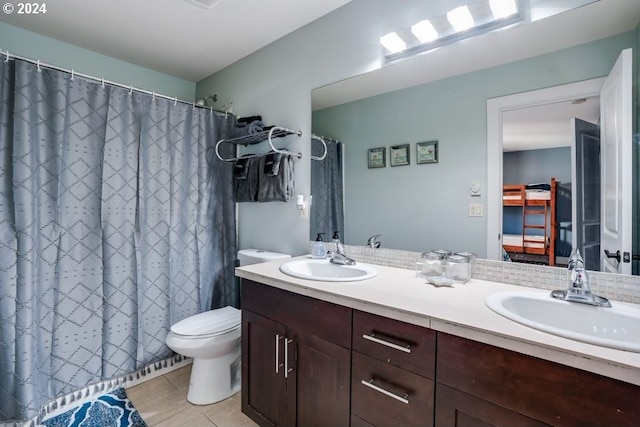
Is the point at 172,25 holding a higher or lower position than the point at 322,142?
higher

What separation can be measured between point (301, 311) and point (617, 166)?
129cm

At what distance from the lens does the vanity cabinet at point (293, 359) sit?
1.16 metres

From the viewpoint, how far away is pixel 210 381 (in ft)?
5.99

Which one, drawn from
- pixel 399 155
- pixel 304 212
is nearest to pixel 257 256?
pixel 304 212

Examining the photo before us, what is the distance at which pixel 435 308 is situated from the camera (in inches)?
38.5

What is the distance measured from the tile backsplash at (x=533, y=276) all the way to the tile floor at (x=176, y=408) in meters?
1.18

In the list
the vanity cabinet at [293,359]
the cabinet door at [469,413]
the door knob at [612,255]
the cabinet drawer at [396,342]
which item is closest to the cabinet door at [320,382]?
the vanity cabinet at [293,359]

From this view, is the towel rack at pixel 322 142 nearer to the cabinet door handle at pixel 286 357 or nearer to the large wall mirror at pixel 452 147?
the large wall mirror at pixel 452 147

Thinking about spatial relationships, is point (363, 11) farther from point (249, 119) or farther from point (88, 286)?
point (88, 286)

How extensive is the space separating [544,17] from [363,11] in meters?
0.89

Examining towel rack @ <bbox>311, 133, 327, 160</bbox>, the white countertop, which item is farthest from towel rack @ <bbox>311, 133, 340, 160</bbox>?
the white countertop

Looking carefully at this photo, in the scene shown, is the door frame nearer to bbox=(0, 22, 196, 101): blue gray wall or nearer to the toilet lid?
the toilet lid

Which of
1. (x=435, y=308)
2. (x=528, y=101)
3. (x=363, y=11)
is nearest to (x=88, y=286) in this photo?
(x=435, y=308)

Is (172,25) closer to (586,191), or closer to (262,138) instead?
(262,138)
